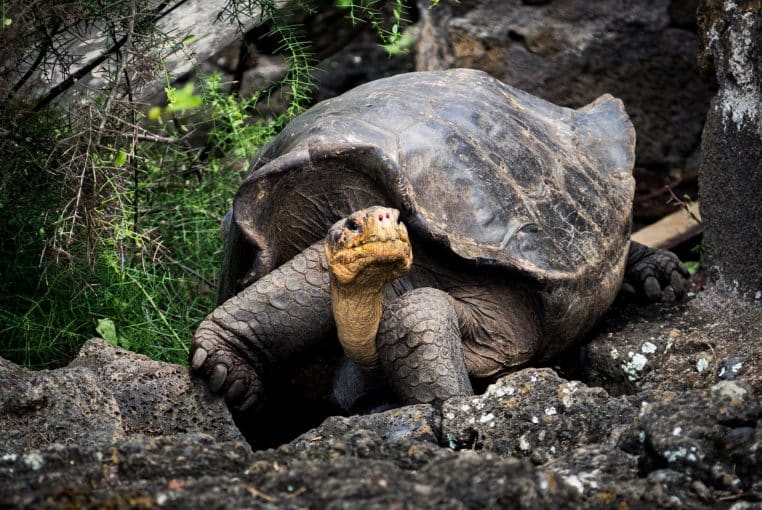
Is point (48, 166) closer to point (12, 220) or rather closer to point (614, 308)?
point (12, 220)

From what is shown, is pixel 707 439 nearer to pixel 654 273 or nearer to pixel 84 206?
pixel 84 206

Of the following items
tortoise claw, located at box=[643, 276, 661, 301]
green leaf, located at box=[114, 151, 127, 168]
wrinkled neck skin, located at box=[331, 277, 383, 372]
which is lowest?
tortoise claw, located at box=[643, 276, 661, 301]

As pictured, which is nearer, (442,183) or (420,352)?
(420,352)

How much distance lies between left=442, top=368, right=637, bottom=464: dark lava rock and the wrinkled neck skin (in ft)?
1.32

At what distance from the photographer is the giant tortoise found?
3.28 metres

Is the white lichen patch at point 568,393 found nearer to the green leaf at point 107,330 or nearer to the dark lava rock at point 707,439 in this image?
the dark lava rock at point 707,439

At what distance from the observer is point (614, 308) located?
14.5 ft

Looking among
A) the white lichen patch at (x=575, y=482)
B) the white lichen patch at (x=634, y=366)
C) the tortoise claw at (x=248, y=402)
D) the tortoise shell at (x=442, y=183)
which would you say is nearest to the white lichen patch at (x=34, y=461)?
the white lichen patch at (x=575, y=482)

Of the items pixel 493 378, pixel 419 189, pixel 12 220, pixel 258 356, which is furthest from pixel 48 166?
pixel 493 378

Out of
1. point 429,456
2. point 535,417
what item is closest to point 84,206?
point 535,417

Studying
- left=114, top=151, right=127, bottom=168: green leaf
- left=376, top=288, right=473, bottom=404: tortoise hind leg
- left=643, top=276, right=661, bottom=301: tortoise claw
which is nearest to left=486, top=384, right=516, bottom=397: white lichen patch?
left=376, top=288, right=473, bottom=404: tortoise hind leg

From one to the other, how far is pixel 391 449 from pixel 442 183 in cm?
138

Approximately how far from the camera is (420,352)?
10.5ft

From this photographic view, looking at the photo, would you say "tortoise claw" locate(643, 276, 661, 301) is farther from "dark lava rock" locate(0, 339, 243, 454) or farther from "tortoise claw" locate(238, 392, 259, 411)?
"dark lava rock" locate(0, 339, 243, 454)
